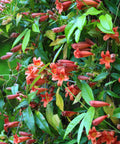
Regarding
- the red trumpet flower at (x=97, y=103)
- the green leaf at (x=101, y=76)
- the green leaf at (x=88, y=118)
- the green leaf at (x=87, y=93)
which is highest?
the green leaf at (x=101, y=76)

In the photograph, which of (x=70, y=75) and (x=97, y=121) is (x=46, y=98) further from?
(x=97, y=121)

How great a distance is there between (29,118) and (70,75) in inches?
12.2

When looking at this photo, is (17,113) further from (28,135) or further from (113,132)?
(113,132)

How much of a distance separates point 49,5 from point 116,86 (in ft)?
2.32

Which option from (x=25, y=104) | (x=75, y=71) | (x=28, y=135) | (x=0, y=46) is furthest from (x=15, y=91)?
(x=0, y=46)

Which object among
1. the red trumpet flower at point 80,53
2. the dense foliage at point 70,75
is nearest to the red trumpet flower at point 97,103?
the dense foliage at point 70,75

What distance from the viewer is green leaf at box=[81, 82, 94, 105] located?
0.95 meters

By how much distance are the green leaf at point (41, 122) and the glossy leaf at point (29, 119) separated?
1.5 inches

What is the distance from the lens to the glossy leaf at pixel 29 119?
3.71 feet

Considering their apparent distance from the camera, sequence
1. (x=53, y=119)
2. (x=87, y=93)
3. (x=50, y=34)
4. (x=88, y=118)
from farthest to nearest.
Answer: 1. (x=50, y=34)
2. (x=53, y=119)
3. (x=87, y=93)
4. (x=88, y=118)

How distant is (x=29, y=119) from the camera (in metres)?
1.15

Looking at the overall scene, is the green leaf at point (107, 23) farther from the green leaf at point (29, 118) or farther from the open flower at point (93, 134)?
the green leaf at point (29, 118)

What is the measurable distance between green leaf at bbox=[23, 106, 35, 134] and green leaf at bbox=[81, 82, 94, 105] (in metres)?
0.32

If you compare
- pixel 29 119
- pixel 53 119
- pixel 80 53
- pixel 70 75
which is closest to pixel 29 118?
pixel 29 119
